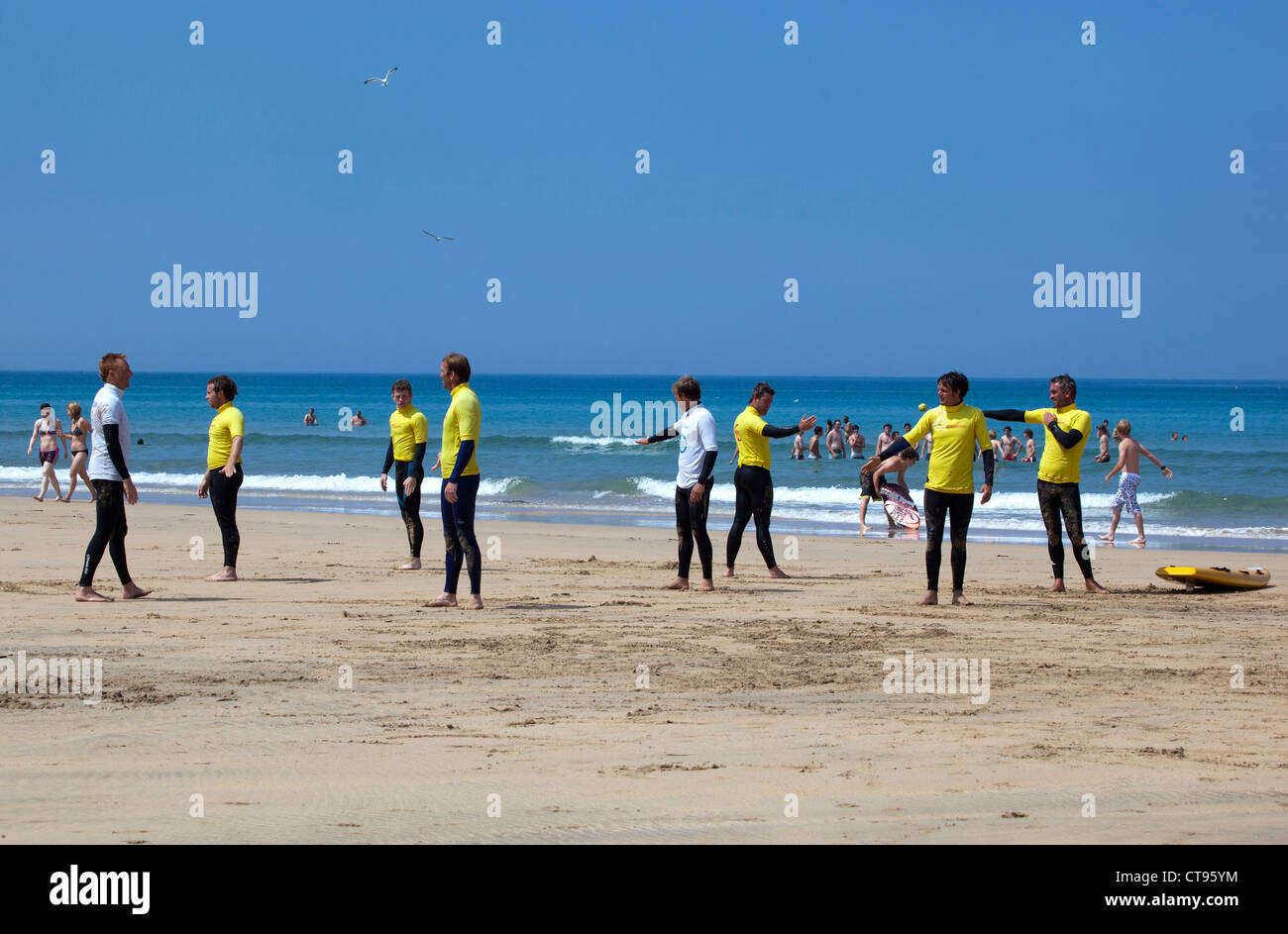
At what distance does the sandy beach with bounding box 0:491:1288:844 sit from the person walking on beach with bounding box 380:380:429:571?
→ 35.2 inches

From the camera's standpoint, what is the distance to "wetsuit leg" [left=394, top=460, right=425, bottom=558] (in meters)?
11.1

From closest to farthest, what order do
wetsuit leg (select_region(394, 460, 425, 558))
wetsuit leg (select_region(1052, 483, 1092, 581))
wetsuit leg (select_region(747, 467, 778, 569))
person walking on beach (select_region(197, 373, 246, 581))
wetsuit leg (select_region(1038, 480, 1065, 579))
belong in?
person walking on beach (select_region(197, 373, 246, 581)), wetsuit leg (select_region(1052, 483, 1092, 581)), wetsuit leg (select_region(1038, 480, 1065, 579)), wetsuit leg (select_region(747, 467, 778, 569)), wetsuit leg (select_region(394, 460, 425, 558))

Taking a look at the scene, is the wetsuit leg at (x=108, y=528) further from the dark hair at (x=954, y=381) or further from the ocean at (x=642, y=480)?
the ocean at (x=642, y=480)

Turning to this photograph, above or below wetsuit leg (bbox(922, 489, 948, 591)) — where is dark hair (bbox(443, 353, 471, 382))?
above

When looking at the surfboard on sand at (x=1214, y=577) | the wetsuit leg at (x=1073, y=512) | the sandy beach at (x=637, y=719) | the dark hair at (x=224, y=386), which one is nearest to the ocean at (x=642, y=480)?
the surfboard on sand at (x=1214, y=577)

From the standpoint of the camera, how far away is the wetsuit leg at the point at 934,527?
9328mm

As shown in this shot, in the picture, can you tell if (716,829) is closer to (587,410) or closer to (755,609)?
(755,609)

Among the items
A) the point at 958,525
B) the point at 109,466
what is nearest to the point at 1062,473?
the point at 958,525

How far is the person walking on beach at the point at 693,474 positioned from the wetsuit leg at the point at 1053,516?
295 cm

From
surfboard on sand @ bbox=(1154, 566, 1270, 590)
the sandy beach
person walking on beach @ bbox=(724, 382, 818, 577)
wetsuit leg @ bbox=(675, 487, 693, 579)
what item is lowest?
the sandy beach

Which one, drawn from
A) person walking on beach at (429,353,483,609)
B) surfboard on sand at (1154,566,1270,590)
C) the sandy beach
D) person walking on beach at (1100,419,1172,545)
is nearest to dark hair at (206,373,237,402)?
the sandy beach

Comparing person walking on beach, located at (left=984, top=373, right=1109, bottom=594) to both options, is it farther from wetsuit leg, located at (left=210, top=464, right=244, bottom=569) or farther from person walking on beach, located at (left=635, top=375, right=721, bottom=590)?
wetsuit leg, located at (left=210, top=464, right=244, bottom=569)

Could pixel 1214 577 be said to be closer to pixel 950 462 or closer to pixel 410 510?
pixel 950 462

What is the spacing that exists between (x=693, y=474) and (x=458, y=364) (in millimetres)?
2479
